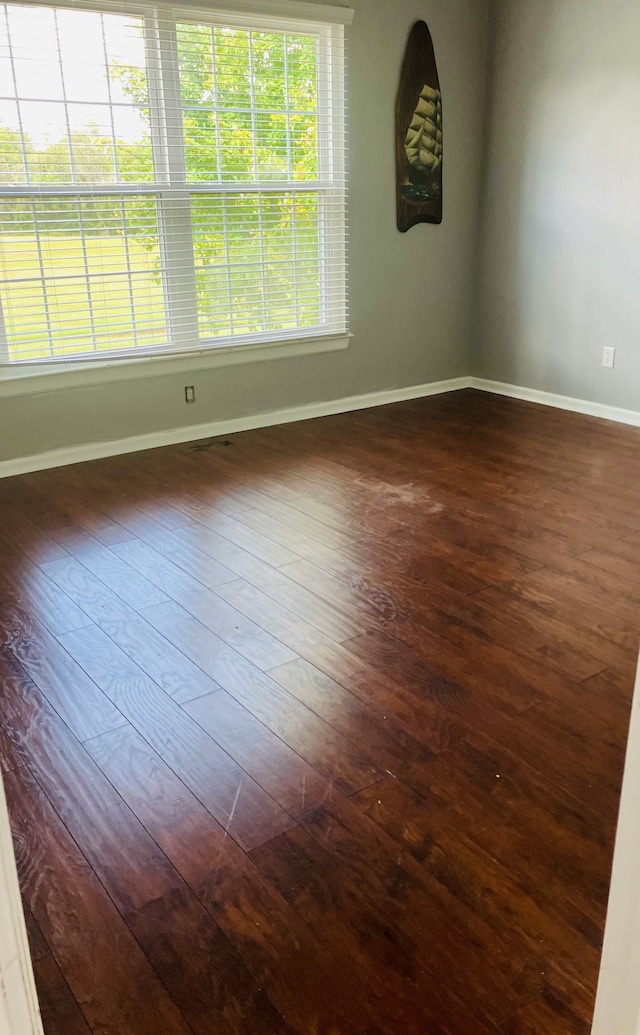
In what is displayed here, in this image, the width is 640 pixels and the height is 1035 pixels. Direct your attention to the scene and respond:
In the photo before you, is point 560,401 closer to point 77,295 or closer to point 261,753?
point 77,295

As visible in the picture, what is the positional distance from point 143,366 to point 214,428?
54cm

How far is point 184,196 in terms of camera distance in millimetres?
3951

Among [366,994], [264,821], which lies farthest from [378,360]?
[366,994]

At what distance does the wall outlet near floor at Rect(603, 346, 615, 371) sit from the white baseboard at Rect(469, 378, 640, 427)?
229mm

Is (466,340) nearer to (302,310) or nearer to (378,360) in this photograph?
(378,360)

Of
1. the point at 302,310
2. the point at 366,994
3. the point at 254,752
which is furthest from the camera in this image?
the point at 302,310

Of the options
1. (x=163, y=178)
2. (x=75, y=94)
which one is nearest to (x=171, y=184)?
(x=163, y=178)

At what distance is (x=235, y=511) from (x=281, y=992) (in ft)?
7.29

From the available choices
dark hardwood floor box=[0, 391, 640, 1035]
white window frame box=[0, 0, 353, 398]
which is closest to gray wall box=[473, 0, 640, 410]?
white window frame box=[0, 0, 353, 398]

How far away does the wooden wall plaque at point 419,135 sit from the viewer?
4535mm

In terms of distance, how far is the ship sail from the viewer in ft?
15.2

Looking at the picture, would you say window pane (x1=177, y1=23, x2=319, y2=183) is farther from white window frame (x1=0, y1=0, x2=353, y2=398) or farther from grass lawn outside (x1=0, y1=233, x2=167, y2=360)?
grass lawn outside (x1=0, y1=233, x2=167, y2=360)

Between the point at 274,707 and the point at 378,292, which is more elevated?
the point at 378,292

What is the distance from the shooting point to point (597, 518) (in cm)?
329
